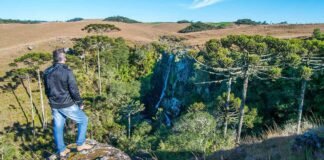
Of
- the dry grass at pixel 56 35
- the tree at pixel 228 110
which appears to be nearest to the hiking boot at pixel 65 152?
the tree at pixel 228 110

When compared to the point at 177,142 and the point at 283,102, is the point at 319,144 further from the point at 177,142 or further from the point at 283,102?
the point at 283,102

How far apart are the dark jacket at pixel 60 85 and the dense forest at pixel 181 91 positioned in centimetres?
754

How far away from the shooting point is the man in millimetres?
7336

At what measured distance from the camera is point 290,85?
4719 centimetres

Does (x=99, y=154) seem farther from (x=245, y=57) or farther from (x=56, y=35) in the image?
(x=56, y=35)

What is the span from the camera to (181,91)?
222ft

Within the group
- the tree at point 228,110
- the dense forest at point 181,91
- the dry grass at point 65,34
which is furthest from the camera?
the dry grass at point 65,34

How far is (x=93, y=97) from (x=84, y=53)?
14.2m

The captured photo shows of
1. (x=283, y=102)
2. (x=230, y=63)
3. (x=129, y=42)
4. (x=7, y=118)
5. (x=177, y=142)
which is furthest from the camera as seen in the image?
(x=129, y=42)

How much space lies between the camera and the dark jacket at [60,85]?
7324 millimetres

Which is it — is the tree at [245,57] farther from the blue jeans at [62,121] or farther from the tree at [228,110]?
the blue jeans at [62,121]

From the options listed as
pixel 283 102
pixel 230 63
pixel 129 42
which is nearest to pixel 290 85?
pixel 283 102

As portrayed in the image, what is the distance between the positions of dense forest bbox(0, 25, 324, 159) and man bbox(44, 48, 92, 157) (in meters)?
7.05

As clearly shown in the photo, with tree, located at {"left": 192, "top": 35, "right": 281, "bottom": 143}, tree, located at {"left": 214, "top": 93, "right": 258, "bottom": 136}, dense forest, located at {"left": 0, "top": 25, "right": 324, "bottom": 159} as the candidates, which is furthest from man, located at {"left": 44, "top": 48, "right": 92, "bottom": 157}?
tree, located at {"left": 214, "top": 93, "right": 258, "bottom": 136}
